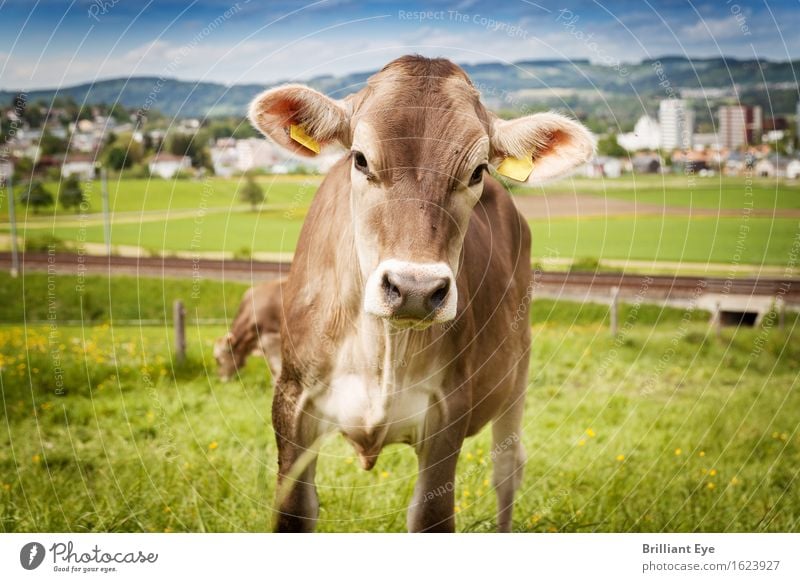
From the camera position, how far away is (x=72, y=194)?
6.42 meters

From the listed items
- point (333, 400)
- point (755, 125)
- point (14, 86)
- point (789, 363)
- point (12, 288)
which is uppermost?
point (14, 86)

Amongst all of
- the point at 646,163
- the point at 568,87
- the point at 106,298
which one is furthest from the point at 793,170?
the point at 106,298

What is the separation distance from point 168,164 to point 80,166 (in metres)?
0.66

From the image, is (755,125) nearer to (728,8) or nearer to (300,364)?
(728,8)

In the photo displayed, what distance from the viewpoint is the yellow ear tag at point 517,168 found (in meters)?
3.64

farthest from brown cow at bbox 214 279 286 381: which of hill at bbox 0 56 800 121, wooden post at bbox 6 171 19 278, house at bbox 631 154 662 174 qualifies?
house at bbox 631 154 662 174

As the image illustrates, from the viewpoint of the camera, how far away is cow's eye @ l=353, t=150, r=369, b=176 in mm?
3248

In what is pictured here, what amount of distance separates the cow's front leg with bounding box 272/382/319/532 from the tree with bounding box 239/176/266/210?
117 inches

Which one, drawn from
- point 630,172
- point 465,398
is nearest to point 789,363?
point 630,172

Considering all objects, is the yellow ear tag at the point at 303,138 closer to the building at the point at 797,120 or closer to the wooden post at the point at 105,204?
the wooden post at the point at 105,204

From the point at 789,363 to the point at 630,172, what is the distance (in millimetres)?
3374

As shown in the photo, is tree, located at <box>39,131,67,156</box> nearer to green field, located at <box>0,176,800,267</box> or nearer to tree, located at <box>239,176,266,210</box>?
green field, located at <box>0,176,800,267</box>

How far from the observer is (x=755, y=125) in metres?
6.26

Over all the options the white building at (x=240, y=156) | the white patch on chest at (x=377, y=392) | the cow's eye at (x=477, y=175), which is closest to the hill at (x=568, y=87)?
the white building at (x=240, y=156)
